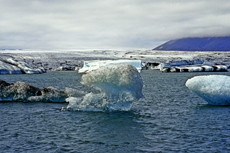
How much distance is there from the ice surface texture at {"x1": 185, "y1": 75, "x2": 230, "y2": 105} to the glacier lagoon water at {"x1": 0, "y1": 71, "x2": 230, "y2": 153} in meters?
0.67

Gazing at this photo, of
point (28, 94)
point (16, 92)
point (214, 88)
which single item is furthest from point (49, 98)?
point (214, 88)

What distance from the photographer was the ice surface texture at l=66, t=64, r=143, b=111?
47.3ft

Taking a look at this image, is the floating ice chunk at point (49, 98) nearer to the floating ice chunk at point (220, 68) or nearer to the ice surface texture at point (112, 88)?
the ice surface texture at point (112, 88)

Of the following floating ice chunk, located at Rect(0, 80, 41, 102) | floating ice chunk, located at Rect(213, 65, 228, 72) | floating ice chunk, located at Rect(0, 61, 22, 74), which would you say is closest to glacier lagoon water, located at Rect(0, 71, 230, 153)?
floating ice chunk, located at Rect(0, 80, 41, 102)

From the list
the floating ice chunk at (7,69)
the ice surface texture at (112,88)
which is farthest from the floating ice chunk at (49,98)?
the floating ice chunk at (7,69)

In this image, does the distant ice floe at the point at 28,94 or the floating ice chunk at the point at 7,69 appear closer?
the distant ice floe at the point at 28,94

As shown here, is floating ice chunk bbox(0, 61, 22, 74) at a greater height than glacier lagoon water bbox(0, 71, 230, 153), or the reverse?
floating ice chunk bbox(0, 61, 22, 74)

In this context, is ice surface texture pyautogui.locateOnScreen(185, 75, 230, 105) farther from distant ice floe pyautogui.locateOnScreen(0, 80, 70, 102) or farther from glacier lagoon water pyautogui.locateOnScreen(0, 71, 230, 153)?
distant ice floe pyautogui.locateOnScreen(0, 80, 70, 102)

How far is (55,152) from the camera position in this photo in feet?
29.6

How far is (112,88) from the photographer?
15.0m

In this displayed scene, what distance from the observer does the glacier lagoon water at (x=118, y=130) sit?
31.3 feet

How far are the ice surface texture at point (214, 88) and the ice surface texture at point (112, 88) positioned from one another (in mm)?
4534

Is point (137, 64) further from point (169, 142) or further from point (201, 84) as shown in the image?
point (169, 142)

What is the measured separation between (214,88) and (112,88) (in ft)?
20.0
